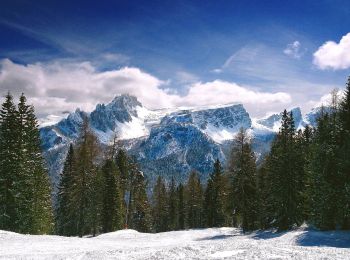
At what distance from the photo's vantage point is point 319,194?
1639 inches

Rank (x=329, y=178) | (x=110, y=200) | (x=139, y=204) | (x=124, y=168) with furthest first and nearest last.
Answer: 1. (x=139, y=204)
2. (x=124, y=168)
3. (x=110, y=200)
4. (x=329, y=178)

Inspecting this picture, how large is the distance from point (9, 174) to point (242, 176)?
27150 mm

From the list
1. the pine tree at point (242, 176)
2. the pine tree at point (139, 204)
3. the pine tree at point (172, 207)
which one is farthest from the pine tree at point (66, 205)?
the pine tree at point (172, 207)

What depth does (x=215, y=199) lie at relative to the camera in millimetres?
78625

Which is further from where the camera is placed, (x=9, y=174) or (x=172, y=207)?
(x=172, y=207)

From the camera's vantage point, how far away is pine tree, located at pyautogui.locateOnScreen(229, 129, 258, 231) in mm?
53219

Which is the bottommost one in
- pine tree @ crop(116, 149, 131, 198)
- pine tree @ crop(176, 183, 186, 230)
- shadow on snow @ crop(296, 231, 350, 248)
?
shadow on snow @ crop(296, 231, 350, 248)

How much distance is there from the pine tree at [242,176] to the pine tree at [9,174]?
25.8 m

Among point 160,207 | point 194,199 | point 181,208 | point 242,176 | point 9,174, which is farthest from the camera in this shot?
point 160,207

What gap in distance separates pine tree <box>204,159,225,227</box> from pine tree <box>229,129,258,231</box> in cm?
2135

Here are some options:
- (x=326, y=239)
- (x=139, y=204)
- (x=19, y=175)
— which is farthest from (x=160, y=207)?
(x=326, y=239)

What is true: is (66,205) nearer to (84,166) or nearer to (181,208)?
(84,166)

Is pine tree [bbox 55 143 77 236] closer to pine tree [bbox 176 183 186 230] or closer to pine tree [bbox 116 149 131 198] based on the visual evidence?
pine tree [bbox 116 149 131 198]

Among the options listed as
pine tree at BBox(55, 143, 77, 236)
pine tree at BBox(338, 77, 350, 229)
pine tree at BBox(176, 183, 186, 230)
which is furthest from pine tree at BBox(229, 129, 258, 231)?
pine tree at BBox(176, 183, 186, 230)
